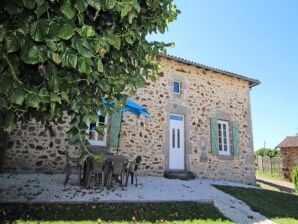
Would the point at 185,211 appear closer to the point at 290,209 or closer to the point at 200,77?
the point at 290,209

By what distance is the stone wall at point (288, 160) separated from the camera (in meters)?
17.4

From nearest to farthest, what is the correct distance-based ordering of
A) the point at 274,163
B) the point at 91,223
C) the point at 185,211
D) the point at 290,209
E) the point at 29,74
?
1. the point at 29,74
2. the point at 91,223
3. the point at 185,211
4. the point at 290,209
5. the point at 274,163

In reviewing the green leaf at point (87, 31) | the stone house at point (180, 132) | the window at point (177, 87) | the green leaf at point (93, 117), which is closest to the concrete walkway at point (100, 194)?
the stone house at point (180, 132)

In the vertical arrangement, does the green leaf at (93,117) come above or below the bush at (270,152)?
below

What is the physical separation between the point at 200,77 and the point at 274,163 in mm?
13546

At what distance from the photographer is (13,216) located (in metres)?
3.96

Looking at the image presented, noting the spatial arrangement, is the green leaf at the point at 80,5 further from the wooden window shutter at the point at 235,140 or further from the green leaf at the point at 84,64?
the wooden window shutter at the point at 235,140

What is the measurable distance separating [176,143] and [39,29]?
29.2 ft

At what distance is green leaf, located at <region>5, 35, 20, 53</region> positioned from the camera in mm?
1558

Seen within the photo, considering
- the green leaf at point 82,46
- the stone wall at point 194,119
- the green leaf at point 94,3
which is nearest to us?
the green leaf at point 82,46

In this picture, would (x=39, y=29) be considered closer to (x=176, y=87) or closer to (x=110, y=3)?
(x=110, y=3)

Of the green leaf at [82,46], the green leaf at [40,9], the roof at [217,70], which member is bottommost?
the green leaf at [82,46]

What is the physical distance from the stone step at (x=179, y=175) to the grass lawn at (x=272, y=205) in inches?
56.9

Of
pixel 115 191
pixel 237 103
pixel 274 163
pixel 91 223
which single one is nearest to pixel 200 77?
pixel 237 103
